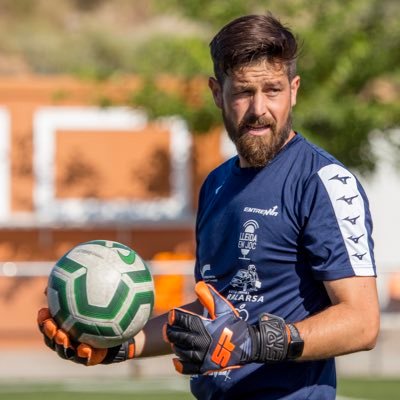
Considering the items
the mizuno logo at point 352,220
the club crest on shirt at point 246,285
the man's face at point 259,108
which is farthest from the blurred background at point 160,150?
the mizuno logo at point 352,220

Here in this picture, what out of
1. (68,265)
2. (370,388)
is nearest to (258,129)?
(68,265)

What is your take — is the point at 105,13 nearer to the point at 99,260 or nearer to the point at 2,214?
the point at 2,214

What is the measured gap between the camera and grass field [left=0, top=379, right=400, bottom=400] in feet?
43.5

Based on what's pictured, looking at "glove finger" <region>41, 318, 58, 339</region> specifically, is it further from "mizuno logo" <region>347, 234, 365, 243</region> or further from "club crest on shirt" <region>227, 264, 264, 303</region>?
"mizuno logo" <region>347, 234, 365, 243</region>

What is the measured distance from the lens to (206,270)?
476cm

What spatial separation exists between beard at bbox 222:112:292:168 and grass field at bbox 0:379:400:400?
856 cm

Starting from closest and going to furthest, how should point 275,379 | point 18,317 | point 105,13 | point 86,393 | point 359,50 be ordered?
point 275,379, point 86,393, point 359,50, point 18,317, point 105,13

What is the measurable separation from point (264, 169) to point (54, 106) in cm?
1663

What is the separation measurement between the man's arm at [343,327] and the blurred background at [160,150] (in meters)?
11.2

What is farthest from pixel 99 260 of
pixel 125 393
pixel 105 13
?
pixel 105 13

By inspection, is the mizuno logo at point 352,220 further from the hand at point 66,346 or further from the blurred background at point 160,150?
the blurred background at point 160,150

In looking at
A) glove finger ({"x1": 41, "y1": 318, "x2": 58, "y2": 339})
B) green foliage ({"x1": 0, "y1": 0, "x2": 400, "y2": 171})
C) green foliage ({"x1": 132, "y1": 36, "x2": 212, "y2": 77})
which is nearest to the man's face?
glove finger ({"x1": 41, "y1": 318, "x2": 58, "y2": 339})

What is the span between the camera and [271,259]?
4.44 m

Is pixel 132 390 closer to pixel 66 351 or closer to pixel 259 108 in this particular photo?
pixel 66 351
